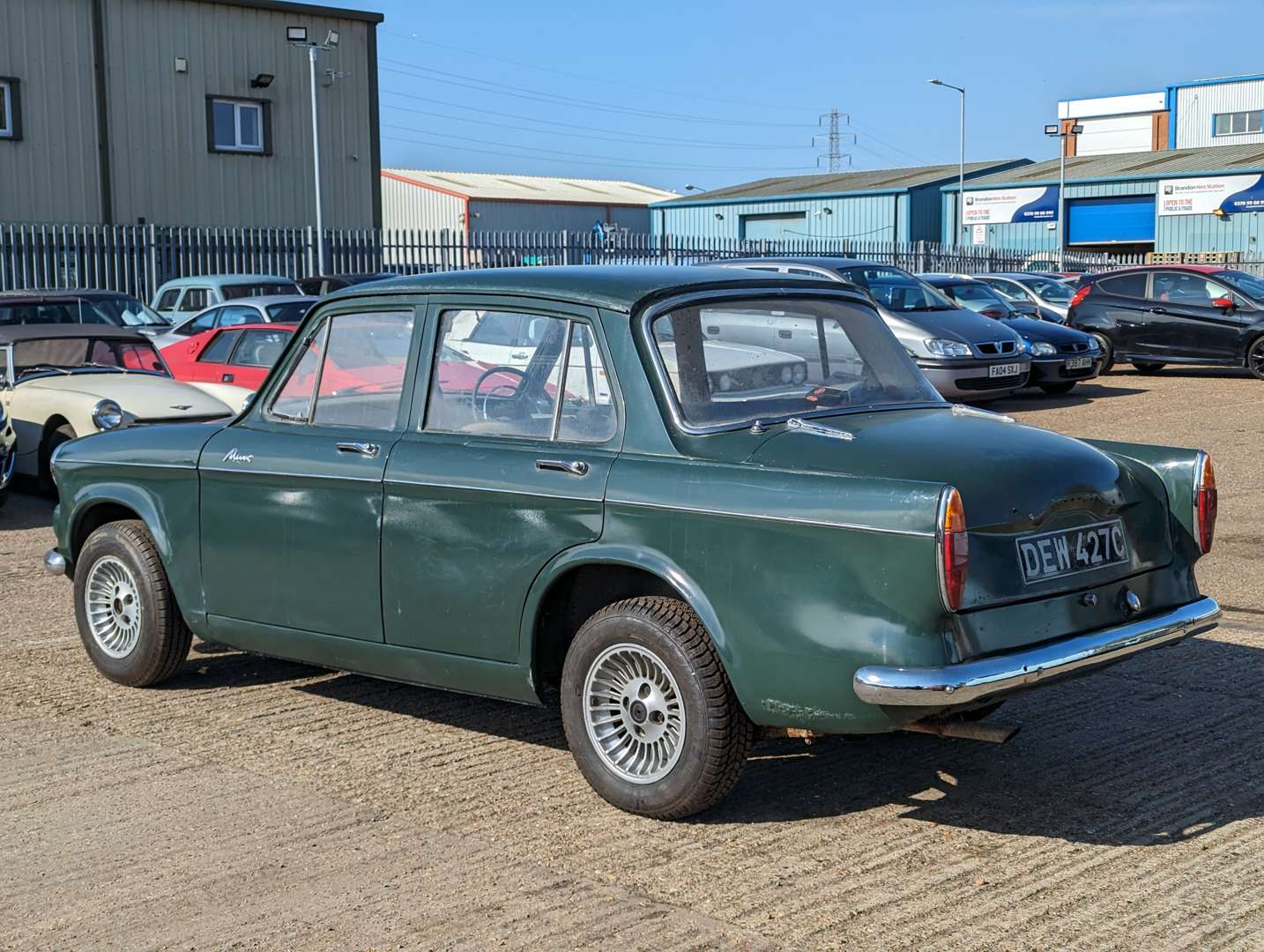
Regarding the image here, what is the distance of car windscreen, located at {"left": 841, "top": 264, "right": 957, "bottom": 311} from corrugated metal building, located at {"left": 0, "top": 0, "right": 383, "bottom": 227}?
1776 centimetres

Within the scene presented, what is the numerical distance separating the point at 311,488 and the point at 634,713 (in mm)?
1610

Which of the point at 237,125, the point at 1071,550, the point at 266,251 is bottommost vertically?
the point at 1071,550

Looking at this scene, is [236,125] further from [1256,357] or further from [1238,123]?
[1238,123]

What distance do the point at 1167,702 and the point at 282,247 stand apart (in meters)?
23.7

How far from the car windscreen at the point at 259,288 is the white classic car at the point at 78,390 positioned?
25.4ft

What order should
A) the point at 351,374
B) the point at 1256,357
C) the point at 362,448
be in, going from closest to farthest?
the point at 362,448, the point at 351,374, the point at 1256,357

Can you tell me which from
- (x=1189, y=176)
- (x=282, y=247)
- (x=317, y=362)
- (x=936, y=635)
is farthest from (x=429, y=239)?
(x=1189, y=176)

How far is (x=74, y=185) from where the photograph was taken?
3034 centimetres

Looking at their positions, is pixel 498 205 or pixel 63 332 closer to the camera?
pixel 63 332

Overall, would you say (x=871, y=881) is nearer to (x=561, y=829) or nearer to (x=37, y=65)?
(x=561, y=829)

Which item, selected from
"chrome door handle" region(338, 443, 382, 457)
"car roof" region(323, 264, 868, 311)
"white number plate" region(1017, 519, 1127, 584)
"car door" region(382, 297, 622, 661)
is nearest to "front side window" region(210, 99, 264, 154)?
"car roof" region(323, 264, 868, 311)

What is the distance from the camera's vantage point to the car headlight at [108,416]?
452 inches

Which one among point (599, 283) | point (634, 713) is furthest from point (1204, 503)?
point (599, 283)

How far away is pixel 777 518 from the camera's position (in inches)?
178
